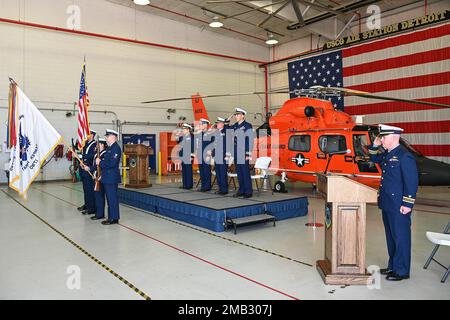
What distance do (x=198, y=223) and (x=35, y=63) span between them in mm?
10185

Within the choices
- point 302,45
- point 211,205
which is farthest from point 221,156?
point 302,45

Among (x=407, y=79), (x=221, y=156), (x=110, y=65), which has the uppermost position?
(x=110, y=65)

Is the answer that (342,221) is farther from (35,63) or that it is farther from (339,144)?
(35,63)

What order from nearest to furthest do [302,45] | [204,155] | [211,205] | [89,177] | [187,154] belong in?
[211,205] < [89,177] < [204,155] < [187,154] < [302,45]

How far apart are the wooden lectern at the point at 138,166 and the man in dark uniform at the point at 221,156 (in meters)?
1.98

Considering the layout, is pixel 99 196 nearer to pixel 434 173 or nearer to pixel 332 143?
pixel 332 143

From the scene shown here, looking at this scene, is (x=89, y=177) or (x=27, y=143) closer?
(x=27, y=143)

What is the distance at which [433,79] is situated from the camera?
10.0 m

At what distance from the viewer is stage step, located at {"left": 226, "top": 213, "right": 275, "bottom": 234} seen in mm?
5312

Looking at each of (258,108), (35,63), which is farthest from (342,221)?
(258,108)

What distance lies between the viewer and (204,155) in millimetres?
7750

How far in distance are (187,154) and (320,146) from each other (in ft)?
10.5

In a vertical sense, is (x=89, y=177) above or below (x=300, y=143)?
below

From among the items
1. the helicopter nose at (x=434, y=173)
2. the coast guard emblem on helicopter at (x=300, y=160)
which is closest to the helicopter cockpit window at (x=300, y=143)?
the coast guard emblem on helicopter at (x=300, y=160)
